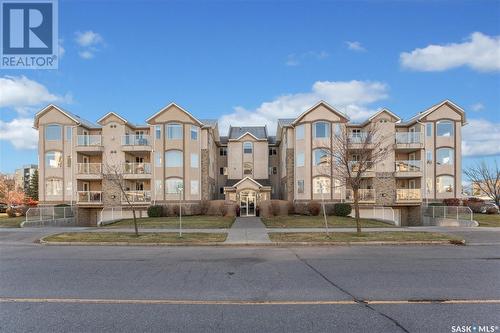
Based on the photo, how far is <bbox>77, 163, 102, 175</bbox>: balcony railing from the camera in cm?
3806

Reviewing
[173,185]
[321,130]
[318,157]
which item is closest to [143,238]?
[173,185]

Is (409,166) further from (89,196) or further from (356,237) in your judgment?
(89,196)

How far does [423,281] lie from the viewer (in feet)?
29.3

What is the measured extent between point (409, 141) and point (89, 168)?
32129mm

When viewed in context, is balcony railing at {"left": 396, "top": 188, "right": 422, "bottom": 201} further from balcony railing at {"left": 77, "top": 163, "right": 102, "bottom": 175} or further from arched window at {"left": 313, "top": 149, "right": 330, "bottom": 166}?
balcony railing at {"left": 77, "top": 163, "right": 102, "bottom": 175}

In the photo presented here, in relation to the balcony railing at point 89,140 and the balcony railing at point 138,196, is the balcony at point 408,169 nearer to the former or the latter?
the balcony railing at point 138,196

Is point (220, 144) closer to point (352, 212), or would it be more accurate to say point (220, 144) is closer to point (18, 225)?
point (352, 212)

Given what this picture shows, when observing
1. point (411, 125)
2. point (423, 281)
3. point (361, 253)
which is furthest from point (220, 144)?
point (423, 281)

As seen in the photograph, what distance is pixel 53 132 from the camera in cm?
3938

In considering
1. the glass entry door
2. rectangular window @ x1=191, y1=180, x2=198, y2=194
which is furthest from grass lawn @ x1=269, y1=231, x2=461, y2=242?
rectangular window @ x1=191, y1=180, x2=198, y2=194

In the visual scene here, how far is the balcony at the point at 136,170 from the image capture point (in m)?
37.3

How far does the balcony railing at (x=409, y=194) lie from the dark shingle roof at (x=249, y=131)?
1741cm

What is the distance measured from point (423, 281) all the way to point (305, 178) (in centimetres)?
2778

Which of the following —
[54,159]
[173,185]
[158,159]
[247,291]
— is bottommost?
[247,291]
